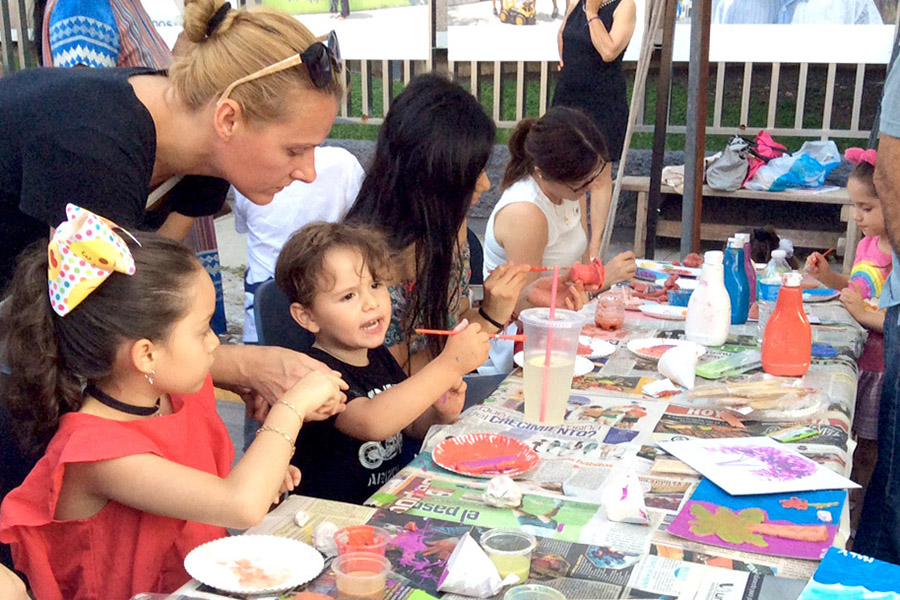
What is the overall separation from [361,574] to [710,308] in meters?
1.44

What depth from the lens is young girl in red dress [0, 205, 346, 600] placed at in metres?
1.36

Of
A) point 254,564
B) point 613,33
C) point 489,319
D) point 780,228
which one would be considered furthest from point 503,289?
point 780,228

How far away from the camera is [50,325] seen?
1.43m

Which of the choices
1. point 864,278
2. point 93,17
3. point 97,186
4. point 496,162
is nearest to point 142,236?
point 97,186

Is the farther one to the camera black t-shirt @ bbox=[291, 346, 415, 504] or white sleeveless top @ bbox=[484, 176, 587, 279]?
white sleeveless top @ bbox=[484, 176, 587, 279]

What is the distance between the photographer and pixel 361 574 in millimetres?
1151

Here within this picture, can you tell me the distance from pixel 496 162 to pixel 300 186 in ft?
15.8

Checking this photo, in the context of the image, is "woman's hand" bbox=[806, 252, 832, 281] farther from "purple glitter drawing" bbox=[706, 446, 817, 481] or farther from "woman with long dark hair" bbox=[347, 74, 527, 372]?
"purple glitter drawing" bbox=[706, 446, 817, 481]

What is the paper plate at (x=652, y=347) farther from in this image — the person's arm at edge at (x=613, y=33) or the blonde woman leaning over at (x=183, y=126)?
the person's arm at edge at (x=613, y=33)

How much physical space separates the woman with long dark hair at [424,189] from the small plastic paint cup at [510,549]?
3.19ft

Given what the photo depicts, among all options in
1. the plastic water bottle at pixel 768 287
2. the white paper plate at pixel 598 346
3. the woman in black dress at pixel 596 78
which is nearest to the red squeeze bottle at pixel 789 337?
the plastic water bottle at pixel 768 287

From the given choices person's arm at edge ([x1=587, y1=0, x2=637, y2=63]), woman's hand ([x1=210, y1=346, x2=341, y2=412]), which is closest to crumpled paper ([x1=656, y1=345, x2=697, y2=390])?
woman's hand ([x1=210, y1=346, x2=341, y2=412])

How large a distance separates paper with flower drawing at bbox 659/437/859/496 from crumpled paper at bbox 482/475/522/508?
13.0 inches

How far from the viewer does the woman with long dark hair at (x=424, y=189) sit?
6.98 feet
